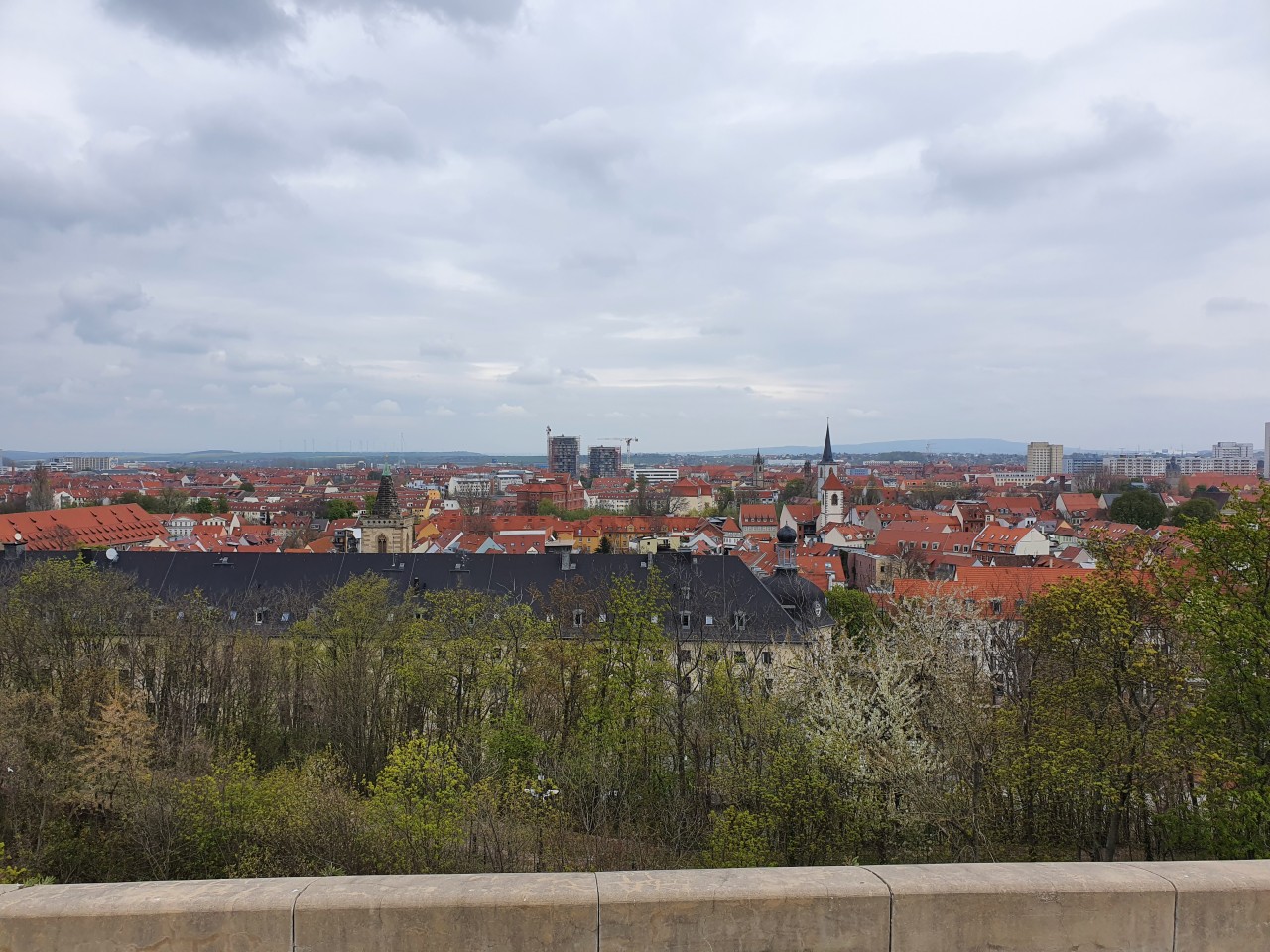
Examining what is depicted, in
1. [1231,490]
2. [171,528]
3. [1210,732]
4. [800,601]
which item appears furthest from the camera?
[171,528]

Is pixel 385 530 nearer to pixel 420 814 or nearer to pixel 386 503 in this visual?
pixel 386 503

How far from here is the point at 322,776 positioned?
16.7 m

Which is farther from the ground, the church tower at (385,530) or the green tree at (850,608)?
the church tower at (385,530)

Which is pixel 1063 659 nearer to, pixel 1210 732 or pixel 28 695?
pixel 1210 732

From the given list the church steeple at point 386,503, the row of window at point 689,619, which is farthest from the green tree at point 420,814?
the church steeple at point 386,503

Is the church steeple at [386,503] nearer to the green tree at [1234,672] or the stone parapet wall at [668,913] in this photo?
the green tree at [1234,672]

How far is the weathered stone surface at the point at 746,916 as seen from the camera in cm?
388

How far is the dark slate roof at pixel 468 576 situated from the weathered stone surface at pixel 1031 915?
92.3 ft

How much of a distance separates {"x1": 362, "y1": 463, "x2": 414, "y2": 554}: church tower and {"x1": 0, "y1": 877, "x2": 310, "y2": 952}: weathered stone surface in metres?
54.2

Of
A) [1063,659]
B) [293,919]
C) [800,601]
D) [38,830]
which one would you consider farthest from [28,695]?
[800,601]

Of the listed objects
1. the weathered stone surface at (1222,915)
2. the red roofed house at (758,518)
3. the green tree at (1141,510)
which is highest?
the weathered stone surface at (1222,915)

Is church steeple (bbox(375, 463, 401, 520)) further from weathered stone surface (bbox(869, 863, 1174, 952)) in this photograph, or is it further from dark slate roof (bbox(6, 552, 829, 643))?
weathered stone surface (bbox(869, 863, 1174, 952))

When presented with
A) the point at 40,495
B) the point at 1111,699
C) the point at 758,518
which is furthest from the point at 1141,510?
the point at 40,495

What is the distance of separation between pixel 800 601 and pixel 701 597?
6470mm
